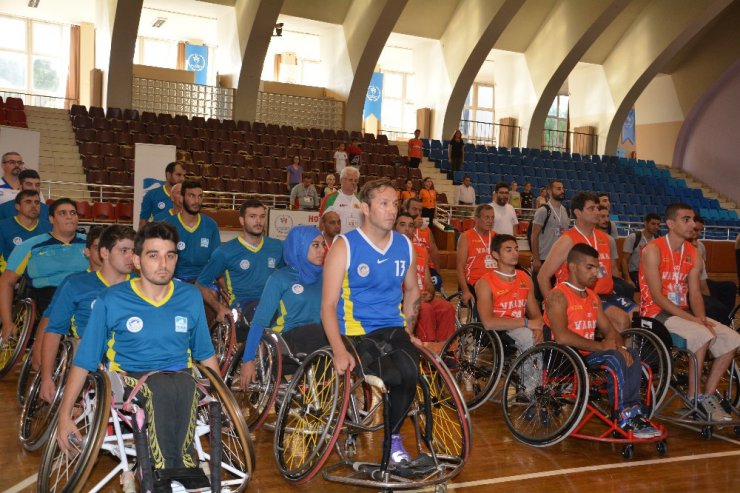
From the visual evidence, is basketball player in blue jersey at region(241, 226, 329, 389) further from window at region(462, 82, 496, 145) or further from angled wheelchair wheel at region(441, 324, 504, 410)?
window at region(462, 82, 496, 145)

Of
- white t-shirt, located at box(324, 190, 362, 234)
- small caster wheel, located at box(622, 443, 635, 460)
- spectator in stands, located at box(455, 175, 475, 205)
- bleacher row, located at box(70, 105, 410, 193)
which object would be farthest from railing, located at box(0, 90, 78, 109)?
small caster wheel, located at box(622, 443, 635, 460)

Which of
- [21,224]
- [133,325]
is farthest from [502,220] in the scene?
[133,325]

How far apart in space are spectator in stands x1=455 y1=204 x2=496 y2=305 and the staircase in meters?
7.97

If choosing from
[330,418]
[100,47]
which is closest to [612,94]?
[100,47]

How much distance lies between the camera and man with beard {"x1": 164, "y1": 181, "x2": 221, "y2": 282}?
16.8 ft

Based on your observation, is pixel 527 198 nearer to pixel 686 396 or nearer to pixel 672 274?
pixel 672 274

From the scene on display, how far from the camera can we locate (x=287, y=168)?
13148mm

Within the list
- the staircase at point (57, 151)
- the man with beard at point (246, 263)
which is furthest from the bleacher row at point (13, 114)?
the man with beard at point (246, 263)

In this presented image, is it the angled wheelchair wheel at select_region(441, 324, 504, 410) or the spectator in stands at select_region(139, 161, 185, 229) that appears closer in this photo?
the angled wheelchair wheel at select_region(441, 324, 504, 410)

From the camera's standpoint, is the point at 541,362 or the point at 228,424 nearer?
the point at 228,424

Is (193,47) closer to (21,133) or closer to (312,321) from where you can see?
(21,133)

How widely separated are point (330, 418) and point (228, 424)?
0.39 meters

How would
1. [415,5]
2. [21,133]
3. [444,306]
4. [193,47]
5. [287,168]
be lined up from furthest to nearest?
[193,47]
[415,5]
[287,168]
[21,133]
[444,306]

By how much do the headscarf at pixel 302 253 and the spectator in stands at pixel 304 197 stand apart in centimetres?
707
